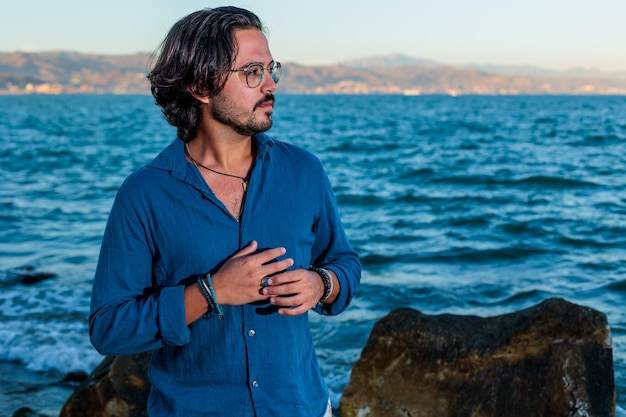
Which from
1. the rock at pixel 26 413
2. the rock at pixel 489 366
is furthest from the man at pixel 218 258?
the rock at pixel 26 413

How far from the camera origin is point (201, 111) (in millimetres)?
2486

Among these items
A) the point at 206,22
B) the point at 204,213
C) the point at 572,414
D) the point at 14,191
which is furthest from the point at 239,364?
the point at 14,191

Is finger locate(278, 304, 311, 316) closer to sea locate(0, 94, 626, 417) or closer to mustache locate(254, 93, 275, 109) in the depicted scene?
mustache locate(254, 93, 275, 109)

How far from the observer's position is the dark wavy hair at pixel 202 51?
2.31 metres

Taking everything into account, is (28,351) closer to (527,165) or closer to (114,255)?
(114,255)

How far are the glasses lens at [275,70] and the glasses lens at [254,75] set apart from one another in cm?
5

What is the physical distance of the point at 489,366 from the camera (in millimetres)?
4910

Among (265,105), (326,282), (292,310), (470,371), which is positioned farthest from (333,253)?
(470,371)

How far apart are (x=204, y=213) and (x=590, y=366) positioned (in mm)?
3155

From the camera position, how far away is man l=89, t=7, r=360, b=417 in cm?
220

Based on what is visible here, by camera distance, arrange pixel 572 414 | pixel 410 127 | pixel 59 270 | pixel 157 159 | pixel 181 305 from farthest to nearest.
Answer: pixel 410 127
pixel 59 270
pixel 572 414
pixel 157 159
pixel 181 305

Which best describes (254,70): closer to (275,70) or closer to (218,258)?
(275,70)

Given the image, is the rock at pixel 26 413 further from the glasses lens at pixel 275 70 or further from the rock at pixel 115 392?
the glasses lens at pixel 275 70

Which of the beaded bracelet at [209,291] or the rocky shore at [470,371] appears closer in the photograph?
the beaded bracelet at [209,291]
